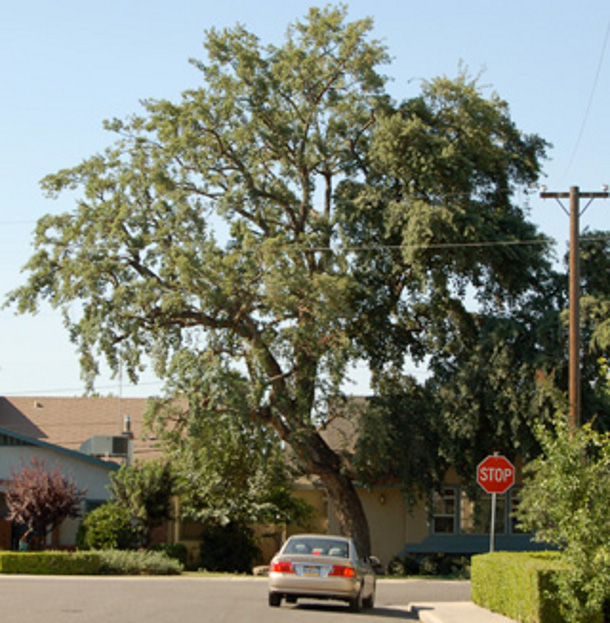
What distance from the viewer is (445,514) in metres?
42.7

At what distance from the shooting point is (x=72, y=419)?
1861 inches

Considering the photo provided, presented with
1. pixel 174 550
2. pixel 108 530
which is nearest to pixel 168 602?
pixel 108 530

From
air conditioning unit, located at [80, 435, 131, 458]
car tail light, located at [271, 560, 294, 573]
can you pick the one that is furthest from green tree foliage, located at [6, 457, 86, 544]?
car tail light, located at [271, 560, 294, 573]

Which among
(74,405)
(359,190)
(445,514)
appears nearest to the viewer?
(359,190)

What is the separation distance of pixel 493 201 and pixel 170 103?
1191 centimetres

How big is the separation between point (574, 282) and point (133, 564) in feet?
48.1

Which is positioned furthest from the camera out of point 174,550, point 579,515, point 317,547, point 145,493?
point 174,550

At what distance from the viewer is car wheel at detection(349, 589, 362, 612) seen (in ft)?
69.4

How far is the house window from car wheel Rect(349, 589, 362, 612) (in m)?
21.0

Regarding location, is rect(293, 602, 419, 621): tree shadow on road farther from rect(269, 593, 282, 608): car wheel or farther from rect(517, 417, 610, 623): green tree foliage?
rect(517, 417, 610, 623): green tree foliage

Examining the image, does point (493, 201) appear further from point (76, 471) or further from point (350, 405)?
point (76, 471)

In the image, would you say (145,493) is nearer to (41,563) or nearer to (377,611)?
(41,563)

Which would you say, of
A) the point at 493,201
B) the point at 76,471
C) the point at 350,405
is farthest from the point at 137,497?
the point at 493,201

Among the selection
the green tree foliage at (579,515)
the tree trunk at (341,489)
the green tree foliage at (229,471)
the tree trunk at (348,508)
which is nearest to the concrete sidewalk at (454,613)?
the green tree foliage at (579,515)
